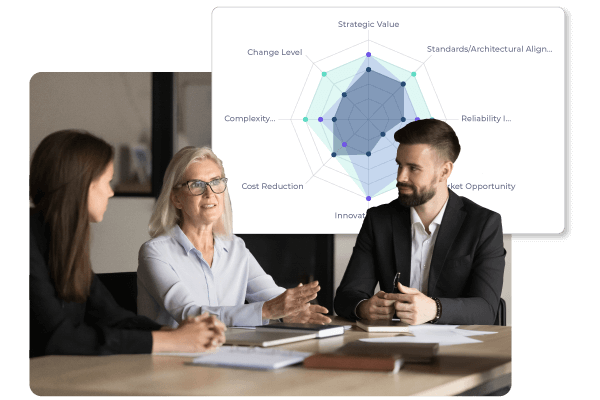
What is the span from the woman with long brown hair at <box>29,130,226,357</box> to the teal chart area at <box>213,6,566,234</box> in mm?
2037

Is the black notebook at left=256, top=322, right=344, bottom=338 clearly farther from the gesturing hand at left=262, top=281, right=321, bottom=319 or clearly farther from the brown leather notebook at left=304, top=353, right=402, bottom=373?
the brown leather notebook at left=304, top=353, right=402, bottom=373

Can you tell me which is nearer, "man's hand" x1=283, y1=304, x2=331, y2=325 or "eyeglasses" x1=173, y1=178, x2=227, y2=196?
"man's hand" x1=283, y1=304, x2=331, y2=325

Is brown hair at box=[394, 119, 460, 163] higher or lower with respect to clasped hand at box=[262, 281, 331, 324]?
higher

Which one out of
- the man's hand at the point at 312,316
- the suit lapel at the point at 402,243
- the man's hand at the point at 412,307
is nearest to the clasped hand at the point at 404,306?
the man's hand at the point at 412,307

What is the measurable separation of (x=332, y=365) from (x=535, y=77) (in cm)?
280

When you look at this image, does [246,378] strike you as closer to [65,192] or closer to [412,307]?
[65,192]

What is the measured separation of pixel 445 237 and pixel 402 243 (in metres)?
0.23

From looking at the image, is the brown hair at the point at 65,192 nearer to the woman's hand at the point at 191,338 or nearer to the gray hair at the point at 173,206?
the woman's hand at the point at 191,338

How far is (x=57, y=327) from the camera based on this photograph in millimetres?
1929

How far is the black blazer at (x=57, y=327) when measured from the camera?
1.87 m

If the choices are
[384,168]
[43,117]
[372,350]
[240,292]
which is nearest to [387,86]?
[384,168]

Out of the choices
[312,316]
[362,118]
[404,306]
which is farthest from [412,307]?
[362,118]

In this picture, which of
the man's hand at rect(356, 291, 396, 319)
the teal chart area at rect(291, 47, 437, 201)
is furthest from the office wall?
the man's hand at rect(356, 291, 396, 319)

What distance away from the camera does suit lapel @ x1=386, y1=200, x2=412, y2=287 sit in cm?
331
